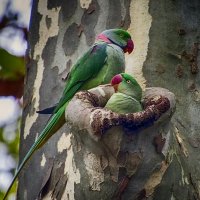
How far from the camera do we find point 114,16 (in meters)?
2.38

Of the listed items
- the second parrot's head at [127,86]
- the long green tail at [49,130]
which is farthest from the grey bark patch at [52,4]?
the second parrot's head at [127,86]

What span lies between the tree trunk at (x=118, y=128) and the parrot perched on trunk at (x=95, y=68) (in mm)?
42

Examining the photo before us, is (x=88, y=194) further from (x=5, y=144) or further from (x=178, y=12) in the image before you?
(x=5, y=144)

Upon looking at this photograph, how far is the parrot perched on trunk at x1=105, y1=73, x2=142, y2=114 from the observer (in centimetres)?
175

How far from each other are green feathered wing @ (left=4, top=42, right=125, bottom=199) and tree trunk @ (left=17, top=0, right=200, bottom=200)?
0.17 ft

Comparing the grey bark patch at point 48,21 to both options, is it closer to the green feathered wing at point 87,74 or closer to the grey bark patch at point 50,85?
the grey bark patch at point 50,85

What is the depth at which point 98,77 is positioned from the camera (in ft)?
7.86

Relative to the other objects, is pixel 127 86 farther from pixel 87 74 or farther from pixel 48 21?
pixel 48 21

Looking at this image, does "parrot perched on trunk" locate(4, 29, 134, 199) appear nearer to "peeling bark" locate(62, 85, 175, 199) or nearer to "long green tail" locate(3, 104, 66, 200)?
"long green tail" locate(3, 104, 66, 200)

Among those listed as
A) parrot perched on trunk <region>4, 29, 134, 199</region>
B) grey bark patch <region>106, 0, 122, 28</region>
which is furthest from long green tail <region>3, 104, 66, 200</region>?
grey bark patch <region>106, 0, 122, 28</region>

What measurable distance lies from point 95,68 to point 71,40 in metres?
0.15

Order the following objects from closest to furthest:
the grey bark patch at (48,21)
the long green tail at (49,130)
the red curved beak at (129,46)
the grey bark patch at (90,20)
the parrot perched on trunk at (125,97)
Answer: the parrot perched on trunk at (125,97)
the long green tail at (49,130)
the red curved beak at (129,46)
the grey bark patch at (90,20)
the grey bark patch at (48,21)

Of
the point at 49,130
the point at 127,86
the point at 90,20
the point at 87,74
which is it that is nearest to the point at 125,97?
the point at 127,86

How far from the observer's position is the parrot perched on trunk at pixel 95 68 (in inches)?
86.0
